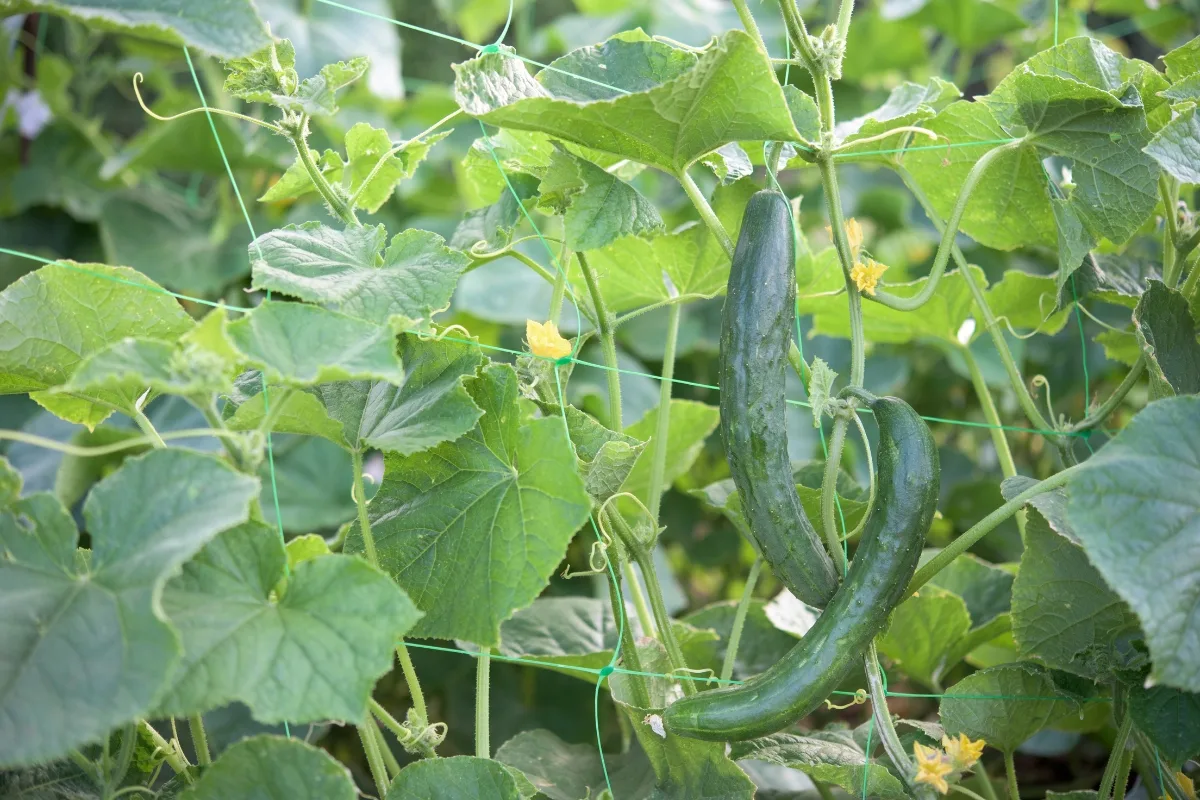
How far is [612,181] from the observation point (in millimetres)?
866

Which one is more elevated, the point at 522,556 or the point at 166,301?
the point at 166,301

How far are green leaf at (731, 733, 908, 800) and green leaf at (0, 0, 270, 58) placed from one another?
0.71 metres

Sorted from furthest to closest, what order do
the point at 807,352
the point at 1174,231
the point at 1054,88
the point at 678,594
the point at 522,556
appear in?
the point at 807,352 → the point at 678,594 → the point at 1174,231 → the point at 1054,88 → the point at 522,556

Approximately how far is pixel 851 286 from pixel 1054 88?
0.25m

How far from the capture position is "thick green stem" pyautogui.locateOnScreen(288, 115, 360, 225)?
82 centimetres

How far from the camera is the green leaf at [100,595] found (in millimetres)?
581

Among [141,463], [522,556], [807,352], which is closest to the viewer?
[141,463]

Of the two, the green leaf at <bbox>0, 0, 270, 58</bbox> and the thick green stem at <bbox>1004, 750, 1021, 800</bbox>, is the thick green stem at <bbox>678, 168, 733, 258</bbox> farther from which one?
the thick green stem at <bbox>1004, 750, 1021, 800</bbox>

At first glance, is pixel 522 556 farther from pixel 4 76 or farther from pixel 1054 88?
pixel 4 76

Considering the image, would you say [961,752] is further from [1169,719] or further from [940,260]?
[940,260]

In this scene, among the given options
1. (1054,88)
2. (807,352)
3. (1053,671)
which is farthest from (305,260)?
(807,352)

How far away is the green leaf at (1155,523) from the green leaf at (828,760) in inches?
10.3

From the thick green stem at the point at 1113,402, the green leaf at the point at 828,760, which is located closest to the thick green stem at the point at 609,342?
the green leaf at the point at 828,760

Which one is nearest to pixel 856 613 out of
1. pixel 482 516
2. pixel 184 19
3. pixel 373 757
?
pixel 482 516
